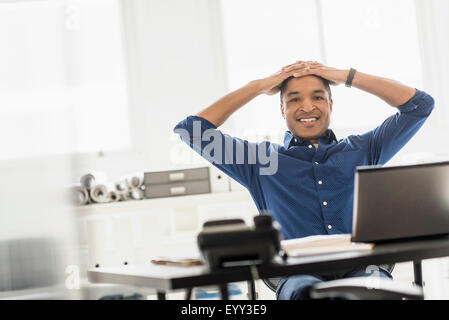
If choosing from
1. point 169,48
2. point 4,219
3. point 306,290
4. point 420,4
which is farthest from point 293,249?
point 420,4

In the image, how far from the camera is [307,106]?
2186 millimetres

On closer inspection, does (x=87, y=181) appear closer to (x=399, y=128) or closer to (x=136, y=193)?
(x=136, y=193)

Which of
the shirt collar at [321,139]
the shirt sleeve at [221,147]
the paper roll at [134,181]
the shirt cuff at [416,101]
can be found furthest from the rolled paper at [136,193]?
the shirt cuff at [416,101]

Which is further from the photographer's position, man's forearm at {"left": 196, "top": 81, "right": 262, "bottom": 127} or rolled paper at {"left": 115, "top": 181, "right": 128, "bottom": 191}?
rolled paper at {"left": 115, "top": 181, "right": 128, "bottom": 191}

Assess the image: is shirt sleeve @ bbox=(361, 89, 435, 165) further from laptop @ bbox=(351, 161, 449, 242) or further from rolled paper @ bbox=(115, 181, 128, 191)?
rolled paper @ bbox=(115, 181, 128, 191)

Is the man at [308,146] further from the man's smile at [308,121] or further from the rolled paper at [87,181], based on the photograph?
the rolled paper at [87,181]

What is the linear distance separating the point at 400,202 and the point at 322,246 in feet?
0.73

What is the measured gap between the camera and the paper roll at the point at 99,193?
3.47 metres

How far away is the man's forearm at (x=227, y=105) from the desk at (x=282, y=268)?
0.83m

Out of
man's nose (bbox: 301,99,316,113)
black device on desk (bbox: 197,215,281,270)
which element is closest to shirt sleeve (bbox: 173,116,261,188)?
man's nose (bbox: 301,99,316,113)

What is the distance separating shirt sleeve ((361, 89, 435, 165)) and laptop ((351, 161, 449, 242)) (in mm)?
719

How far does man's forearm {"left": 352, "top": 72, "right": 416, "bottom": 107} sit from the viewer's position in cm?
216

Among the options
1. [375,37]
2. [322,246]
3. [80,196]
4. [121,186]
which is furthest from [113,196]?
[375,37]
